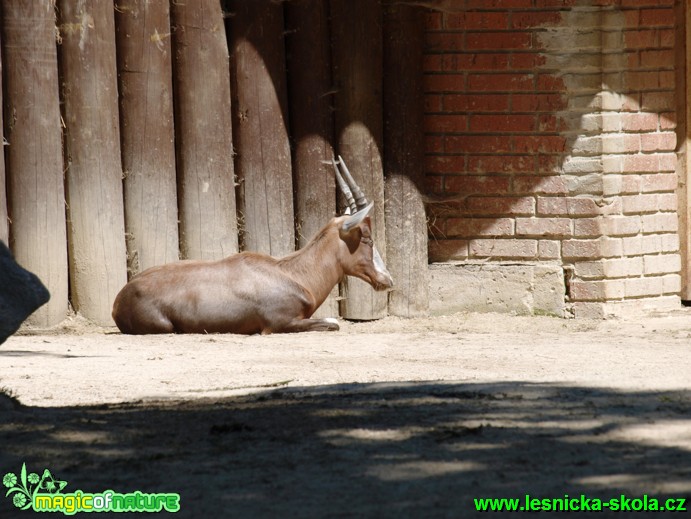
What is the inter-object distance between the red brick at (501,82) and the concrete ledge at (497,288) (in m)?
1.44

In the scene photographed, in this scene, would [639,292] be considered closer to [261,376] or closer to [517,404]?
[261,376]

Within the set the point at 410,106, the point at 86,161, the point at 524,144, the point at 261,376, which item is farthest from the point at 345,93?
the point at 261,376

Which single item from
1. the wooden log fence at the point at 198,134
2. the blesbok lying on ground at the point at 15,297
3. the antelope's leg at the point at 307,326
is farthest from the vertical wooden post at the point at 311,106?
the blesbok lying on ground at the point at 15,297

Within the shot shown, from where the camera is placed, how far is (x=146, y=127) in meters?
9.36

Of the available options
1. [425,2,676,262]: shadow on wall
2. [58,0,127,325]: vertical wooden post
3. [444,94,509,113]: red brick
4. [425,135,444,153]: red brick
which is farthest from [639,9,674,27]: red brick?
[58,0,127,325]: vertical wooden post

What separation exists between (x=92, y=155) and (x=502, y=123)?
3305 millimetres

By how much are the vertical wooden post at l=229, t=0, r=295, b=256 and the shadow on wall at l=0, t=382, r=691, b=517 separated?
14.0ft

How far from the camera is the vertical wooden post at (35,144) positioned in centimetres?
894

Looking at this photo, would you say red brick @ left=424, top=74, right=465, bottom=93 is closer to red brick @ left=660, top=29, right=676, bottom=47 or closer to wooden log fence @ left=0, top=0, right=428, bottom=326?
wooden log fence @ left=0, top=0, right=428, bottom=326

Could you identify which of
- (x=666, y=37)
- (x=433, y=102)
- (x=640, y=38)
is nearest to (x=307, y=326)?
(x=433, y=102)

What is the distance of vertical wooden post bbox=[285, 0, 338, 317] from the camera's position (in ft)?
32.3

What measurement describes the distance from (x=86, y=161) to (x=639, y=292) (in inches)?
180

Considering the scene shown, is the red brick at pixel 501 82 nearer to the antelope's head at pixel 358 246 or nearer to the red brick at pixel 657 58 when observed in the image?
the red brick at pixel 657 58

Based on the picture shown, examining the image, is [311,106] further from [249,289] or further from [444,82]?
[249,289]
